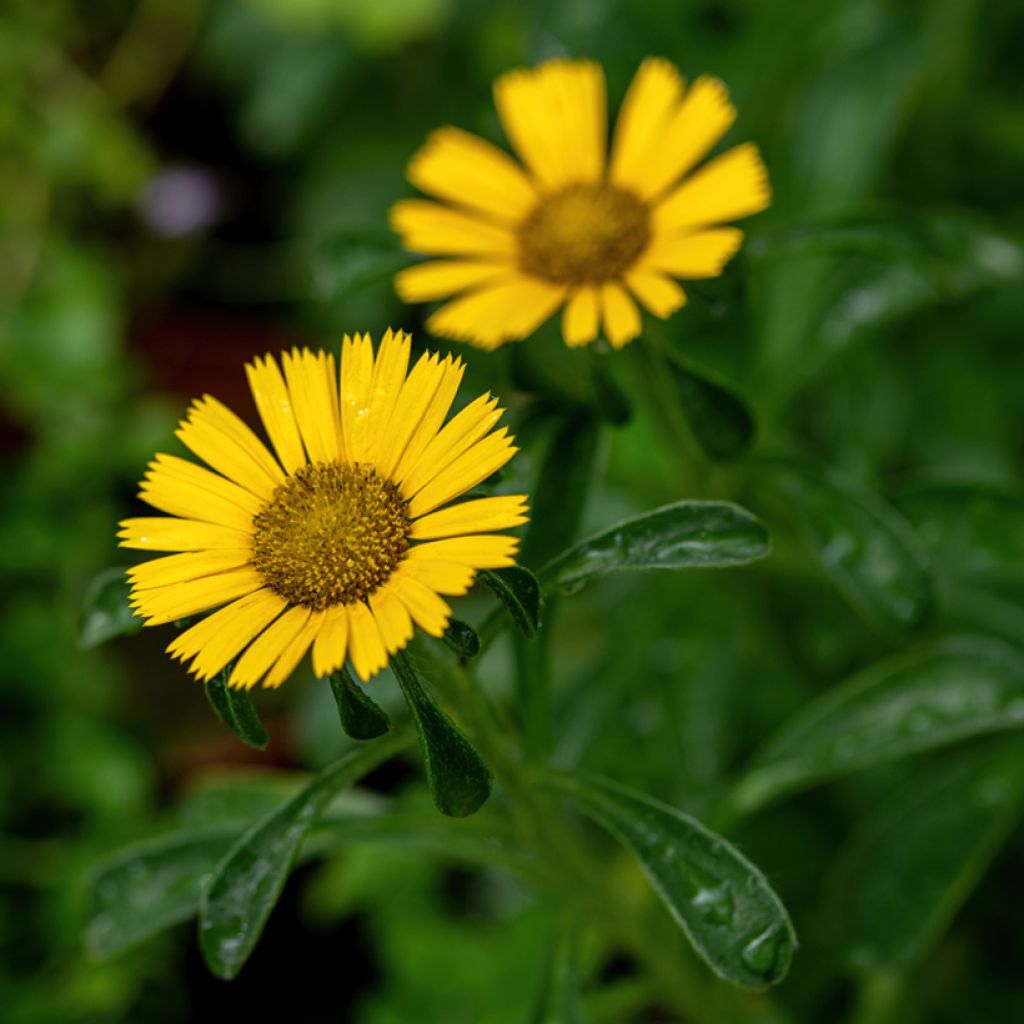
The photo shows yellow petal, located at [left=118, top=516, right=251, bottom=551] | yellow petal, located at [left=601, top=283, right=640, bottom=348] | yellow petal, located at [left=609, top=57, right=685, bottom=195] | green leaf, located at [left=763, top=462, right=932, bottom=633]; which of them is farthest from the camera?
yellow petal, located at [left=609, top=57, right=685, bottom=195]

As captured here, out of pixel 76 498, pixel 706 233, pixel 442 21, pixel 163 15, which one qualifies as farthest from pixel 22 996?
pixel 163 15

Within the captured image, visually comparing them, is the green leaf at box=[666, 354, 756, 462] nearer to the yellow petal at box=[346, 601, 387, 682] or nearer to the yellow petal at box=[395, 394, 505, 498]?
the yellow petal at box=[395, 394, 505, 498]

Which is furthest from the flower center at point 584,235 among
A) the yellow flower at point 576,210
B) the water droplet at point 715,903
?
the water droplet at point 715,903

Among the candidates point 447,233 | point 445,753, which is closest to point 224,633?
point 445,753

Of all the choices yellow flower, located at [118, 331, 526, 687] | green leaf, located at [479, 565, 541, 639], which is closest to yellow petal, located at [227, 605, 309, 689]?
yellow flower, located at [118, 331, 526, 687]

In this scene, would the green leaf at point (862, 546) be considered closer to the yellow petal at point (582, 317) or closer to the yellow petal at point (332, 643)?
the yellow petal at point (582, 317)

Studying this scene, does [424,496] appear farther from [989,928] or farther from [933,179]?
[933,179]
